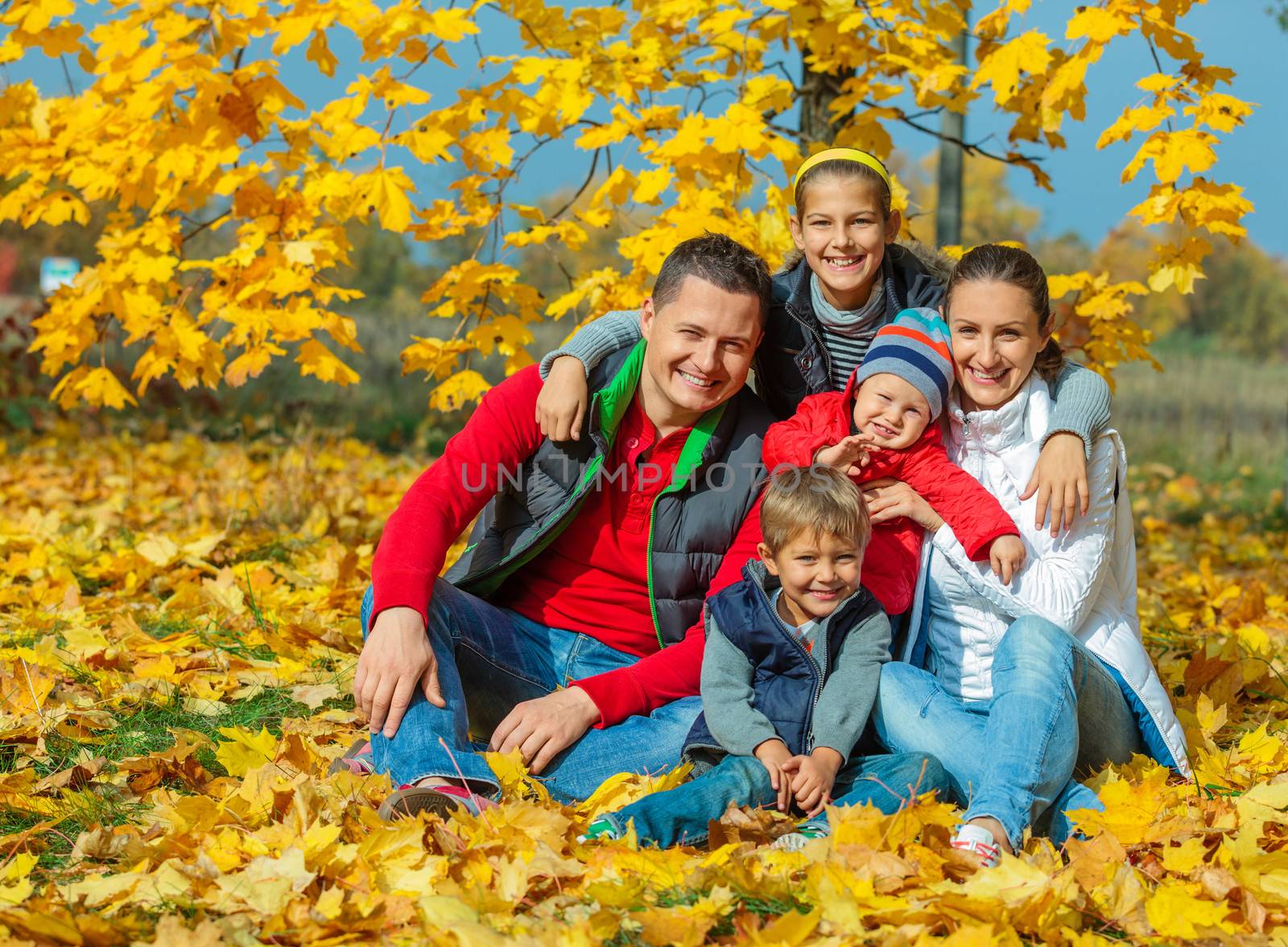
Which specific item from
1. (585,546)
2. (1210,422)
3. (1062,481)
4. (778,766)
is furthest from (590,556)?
(1210,422)

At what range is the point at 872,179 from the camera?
2811 millimetres

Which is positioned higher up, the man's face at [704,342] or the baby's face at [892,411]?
the man's face at [704,342]

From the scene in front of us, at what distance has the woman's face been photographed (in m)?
2.40

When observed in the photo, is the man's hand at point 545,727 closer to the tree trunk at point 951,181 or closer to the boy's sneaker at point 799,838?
the boy's sneaker at point 799,838

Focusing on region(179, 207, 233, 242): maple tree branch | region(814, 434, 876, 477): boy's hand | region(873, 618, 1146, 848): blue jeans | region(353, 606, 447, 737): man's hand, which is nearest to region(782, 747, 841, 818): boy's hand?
region(873, 618, 1146, 848): blue jeans

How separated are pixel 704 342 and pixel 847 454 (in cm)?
39

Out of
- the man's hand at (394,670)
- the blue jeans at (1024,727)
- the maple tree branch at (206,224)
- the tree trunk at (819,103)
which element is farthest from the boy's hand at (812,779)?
the tree trunk at (819,103)

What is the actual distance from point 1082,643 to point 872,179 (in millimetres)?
1180

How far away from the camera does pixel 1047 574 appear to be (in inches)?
92.2

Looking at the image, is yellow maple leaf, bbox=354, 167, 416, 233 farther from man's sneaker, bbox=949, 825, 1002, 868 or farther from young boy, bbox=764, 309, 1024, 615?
man's sneaker, bbox=949, 825, 1002, 868

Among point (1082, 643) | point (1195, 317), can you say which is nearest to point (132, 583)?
point (1082, 643)

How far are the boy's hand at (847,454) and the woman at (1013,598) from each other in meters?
0.07

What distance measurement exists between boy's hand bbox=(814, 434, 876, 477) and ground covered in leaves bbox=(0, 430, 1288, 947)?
0.72 meters

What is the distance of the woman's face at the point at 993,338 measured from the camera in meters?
2.40
